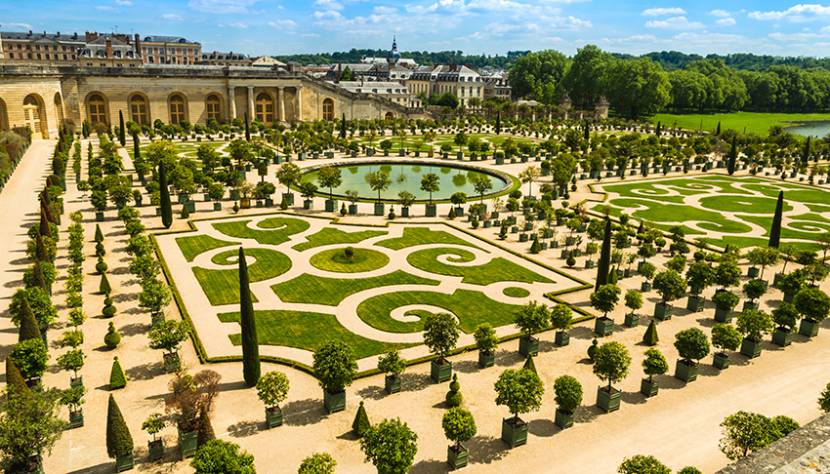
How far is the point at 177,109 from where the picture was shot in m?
119

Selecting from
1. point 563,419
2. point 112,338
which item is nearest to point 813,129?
point 563,419

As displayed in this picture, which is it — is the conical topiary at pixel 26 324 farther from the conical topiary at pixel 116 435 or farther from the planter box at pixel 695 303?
the planter box at pixel 695 303

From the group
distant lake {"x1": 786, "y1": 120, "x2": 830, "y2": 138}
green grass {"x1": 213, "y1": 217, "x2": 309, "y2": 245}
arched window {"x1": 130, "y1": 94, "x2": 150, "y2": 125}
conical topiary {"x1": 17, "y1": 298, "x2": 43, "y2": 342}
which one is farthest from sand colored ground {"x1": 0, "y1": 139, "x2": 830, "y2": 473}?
distant lake {"x1": 786, "y1": 120, "x2": 830, "y2": 138}

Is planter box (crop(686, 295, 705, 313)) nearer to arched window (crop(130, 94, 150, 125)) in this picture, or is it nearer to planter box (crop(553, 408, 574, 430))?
planter box (crop(553, 408, 574, 430))

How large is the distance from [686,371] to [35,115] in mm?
105079

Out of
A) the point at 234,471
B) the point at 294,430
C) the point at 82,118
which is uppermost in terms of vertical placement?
the point at 82,118

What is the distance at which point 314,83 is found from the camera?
129500mm

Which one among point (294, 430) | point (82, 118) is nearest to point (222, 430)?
point (294, 430)

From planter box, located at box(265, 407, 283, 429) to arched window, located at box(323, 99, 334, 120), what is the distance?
11468cm

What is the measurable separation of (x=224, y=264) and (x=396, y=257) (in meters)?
13.0

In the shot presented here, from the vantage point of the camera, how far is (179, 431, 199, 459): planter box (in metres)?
22.9

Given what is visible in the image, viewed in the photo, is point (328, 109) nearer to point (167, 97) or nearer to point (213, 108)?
point (213, 108)

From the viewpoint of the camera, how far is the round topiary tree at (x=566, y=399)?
24781mm

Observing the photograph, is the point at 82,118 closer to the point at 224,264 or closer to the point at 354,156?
the point at 354,156
